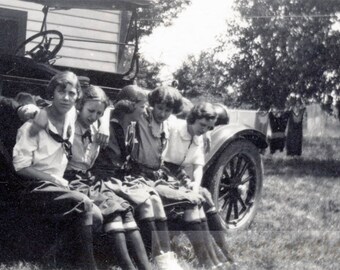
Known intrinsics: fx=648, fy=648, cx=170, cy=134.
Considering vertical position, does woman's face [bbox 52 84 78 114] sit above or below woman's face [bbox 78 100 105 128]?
above

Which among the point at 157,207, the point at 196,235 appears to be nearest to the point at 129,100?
the point at 157,207

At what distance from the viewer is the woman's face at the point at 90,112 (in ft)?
12.0

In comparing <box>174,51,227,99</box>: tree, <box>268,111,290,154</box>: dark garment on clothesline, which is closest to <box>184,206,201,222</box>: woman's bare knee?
<box>268,111,290,154</box>: dark garment on clothesline

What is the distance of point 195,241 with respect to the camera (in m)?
3.89

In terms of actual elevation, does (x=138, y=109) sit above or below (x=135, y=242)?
above

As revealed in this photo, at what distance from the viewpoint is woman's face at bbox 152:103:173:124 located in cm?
409

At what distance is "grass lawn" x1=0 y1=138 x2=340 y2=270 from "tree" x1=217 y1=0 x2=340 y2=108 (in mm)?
3481

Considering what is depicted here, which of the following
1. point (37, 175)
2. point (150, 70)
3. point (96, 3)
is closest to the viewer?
point (37, 175)

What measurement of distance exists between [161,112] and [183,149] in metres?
0.44

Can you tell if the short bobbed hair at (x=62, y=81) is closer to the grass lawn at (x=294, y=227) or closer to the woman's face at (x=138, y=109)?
the woman's face at (x=138, y=109)

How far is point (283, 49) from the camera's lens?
14.0 metres

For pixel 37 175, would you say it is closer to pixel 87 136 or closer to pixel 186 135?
pixel 87 136

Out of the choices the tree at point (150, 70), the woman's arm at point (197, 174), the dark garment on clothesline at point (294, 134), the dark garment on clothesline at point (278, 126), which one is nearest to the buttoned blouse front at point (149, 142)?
the woman's arm at point (197, 174)

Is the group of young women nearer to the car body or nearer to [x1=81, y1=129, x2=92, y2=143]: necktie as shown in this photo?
A: [x1=81, y1=129, x2=92, y2=143]: necktie
